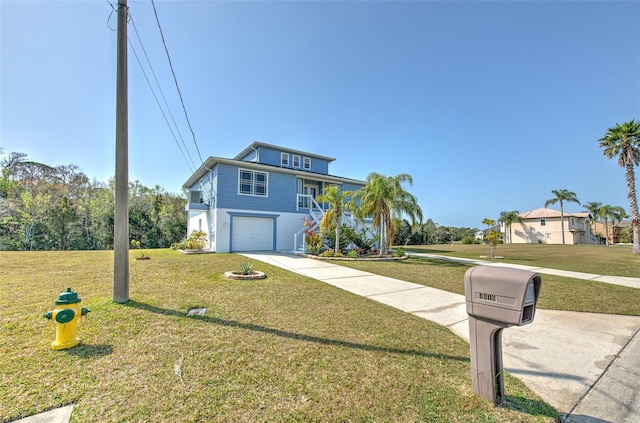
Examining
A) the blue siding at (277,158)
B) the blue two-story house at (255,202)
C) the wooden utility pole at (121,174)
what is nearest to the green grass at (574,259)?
the blue two-story house at (255,202)

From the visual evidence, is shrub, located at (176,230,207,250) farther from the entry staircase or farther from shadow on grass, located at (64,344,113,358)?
shadow on grass, located at (64,344,113,358)

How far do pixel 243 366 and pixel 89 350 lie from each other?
6.18 feet

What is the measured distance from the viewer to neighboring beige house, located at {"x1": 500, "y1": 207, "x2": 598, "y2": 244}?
140 ft

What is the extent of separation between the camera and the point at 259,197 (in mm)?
16953

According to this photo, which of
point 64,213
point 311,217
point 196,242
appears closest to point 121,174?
point 196,242

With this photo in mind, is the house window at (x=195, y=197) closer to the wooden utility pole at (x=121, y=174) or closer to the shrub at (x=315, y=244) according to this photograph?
the shrub at (x=315, y=244)

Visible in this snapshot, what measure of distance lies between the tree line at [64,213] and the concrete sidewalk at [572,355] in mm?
24529

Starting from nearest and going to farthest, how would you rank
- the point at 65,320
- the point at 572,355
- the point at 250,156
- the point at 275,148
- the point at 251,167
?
1. the point at 65,320
2. the point at 572,355
3. the point at 251,167
4. the point at 275,148
5. the point at 250,156

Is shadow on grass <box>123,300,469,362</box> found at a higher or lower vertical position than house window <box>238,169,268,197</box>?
lower

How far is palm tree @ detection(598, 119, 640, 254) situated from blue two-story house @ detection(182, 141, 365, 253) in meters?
23.9

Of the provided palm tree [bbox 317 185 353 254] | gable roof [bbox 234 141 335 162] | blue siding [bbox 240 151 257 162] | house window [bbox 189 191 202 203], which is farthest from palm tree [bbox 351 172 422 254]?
house window [bbox 189 191 202 203]

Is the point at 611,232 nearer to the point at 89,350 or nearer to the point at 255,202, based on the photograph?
the point at 255,202

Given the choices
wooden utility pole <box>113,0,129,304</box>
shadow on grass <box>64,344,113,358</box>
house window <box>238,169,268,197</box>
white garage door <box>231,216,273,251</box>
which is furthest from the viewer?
house window <box>238,169,268,197</box>

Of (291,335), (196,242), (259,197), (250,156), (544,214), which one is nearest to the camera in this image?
(291,335)
